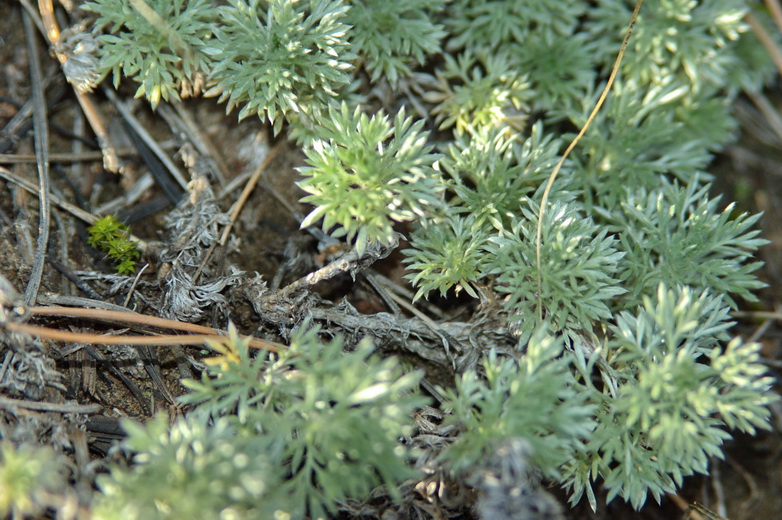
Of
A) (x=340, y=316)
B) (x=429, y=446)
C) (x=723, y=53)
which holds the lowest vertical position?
(x=429, y=446)

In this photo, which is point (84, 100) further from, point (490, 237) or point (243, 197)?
point (490, 237)

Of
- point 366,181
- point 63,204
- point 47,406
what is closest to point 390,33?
point 366,181

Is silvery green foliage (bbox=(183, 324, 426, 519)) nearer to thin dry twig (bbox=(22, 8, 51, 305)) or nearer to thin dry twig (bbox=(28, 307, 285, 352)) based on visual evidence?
thin dry twig (bbox=(28, 307, 285, 352))

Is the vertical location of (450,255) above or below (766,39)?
below

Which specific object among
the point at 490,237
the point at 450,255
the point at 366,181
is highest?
the point at 366,181

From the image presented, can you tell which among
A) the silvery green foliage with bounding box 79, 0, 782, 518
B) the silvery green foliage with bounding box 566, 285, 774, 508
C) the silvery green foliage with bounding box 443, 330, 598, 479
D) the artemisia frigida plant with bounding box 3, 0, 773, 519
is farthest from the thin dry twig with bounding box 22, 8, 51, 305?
the silvery green foliage with bounding box 566, 285, 774, 508

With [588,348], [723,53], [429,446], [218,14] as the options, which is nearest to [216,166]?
[218,14]

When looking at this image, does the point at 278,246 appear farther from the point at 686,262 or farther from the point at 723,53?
the point at 723,53

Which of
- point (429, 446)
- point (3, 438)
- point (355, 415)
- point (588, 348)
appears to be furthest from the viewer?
point (588, 348)

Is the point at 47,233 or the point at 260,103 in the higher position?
the point at 260,103
